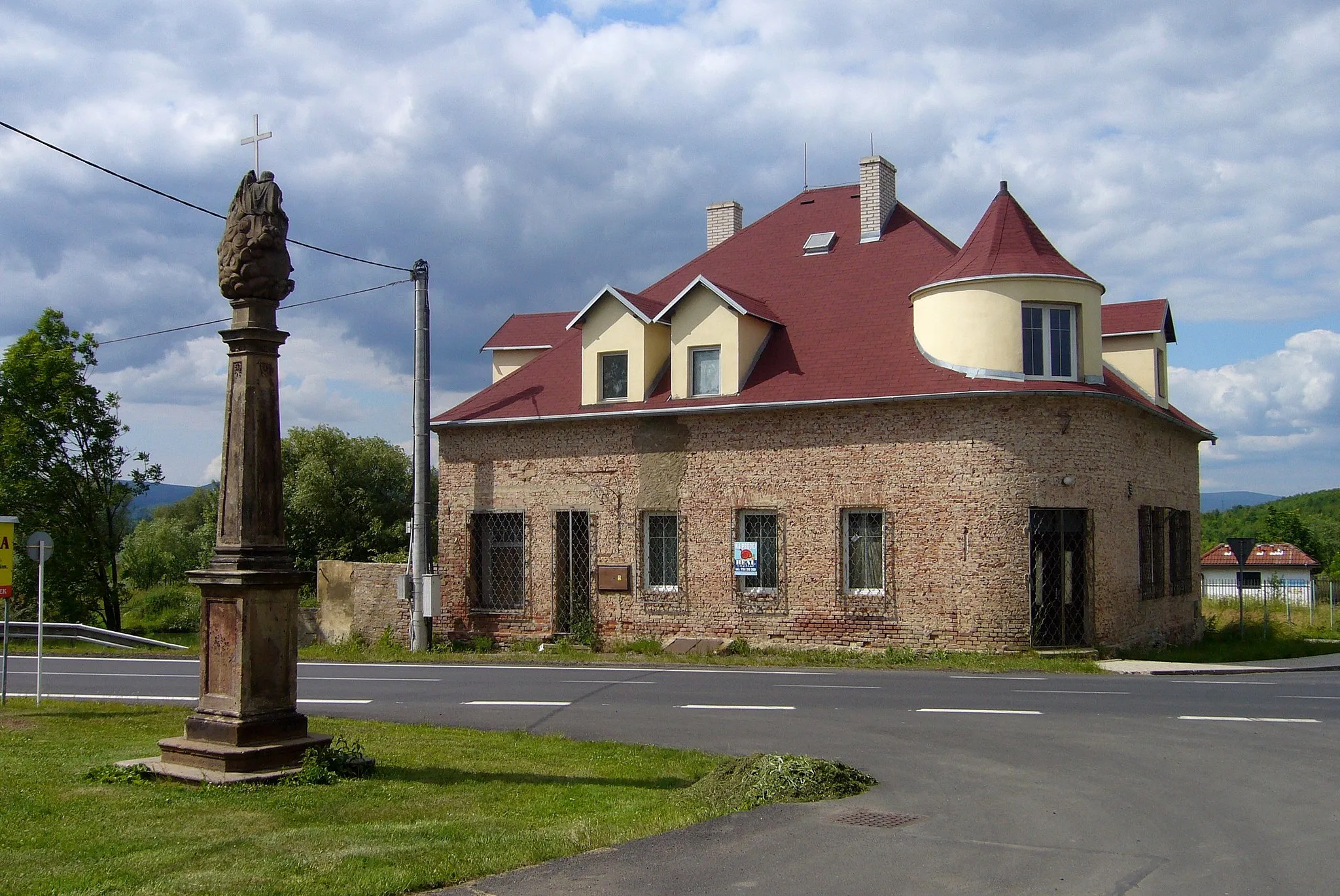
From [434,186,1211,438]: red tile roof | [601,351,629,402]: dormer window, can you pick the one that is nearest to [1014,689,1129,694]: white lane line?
[434,186,1211,438]: red tile roof

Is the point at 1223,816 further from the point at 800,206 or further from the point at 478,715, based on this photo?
the point at 800,206

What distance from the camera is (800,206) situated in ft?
98.9

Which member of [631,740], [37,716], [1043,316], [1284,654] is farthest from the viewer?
[1284,654]

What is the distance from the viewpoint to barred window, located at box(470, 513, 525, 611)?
2675 centimetres

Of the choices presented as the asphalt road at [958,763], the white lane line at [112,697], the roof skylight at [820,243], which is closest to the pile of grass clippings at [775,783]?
the asphalt road at [958,763]

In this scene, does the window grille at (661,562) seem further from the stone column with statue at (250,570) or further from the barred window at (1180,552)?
the stone column with statue at (250,570)

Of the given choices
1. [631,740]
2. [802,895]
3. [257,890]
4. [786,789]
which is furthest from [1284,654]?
[257,890]

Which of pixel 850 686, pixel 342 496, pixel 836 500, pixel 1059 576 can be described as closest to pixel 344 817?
pixel 850 686

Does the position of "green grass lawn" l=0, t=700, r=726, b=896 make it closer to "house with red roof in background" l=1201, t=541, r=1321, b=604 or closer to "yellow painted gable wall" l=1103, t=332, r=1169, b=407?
"yellow painted gable wall" l=1103, t=332, r=1169, b=407

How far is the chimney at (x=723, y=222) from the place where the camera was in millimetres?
31750

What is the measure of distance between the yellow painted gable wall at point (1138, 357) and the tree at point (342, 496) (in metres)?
33.2

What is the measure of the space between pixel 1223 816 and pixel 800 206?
23419 millimetres

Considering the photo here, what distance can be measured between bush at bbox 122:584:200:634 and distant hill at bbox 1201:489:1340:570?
53120 millimetres

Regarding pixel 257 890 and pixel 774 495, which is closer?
pixel 257 890
